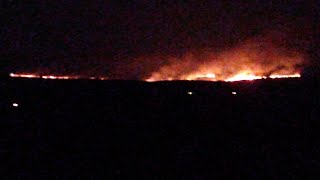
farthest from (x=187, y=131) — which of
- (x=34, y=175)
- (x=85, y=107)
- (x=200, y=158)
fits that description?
(x=34, y=175)

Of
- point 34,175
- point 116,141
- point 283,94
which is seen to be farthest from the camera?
point 283,94

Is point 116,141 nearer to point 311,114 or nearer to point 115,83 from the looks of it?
point 115,83

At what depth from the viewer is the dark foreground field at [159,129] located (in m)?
4.14

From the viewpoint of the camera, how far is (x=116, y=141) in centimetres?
430

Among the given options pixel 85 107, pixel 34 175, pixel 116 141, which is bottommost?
pixel 34 175

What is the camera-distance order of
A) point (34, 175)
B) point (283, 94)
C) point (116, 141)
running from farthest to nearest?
point (283, 94) < point (116, 141) < point (34, 175)

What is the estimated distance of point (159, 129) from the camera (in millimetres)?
4398

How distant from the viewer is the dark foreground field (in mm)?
4141

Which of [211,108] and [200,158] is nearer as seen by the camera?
[200,158]

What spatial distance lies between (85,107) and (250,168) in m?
1.42

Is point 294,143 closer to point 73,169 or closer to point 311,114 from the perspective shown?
point 311,114

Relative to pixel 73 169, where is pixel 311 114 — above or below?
above

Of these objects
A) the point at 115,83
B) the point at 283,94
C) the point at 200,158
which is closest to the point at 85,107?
the point at 115,83

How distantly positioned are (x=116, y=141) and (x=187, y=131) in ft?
1.96
